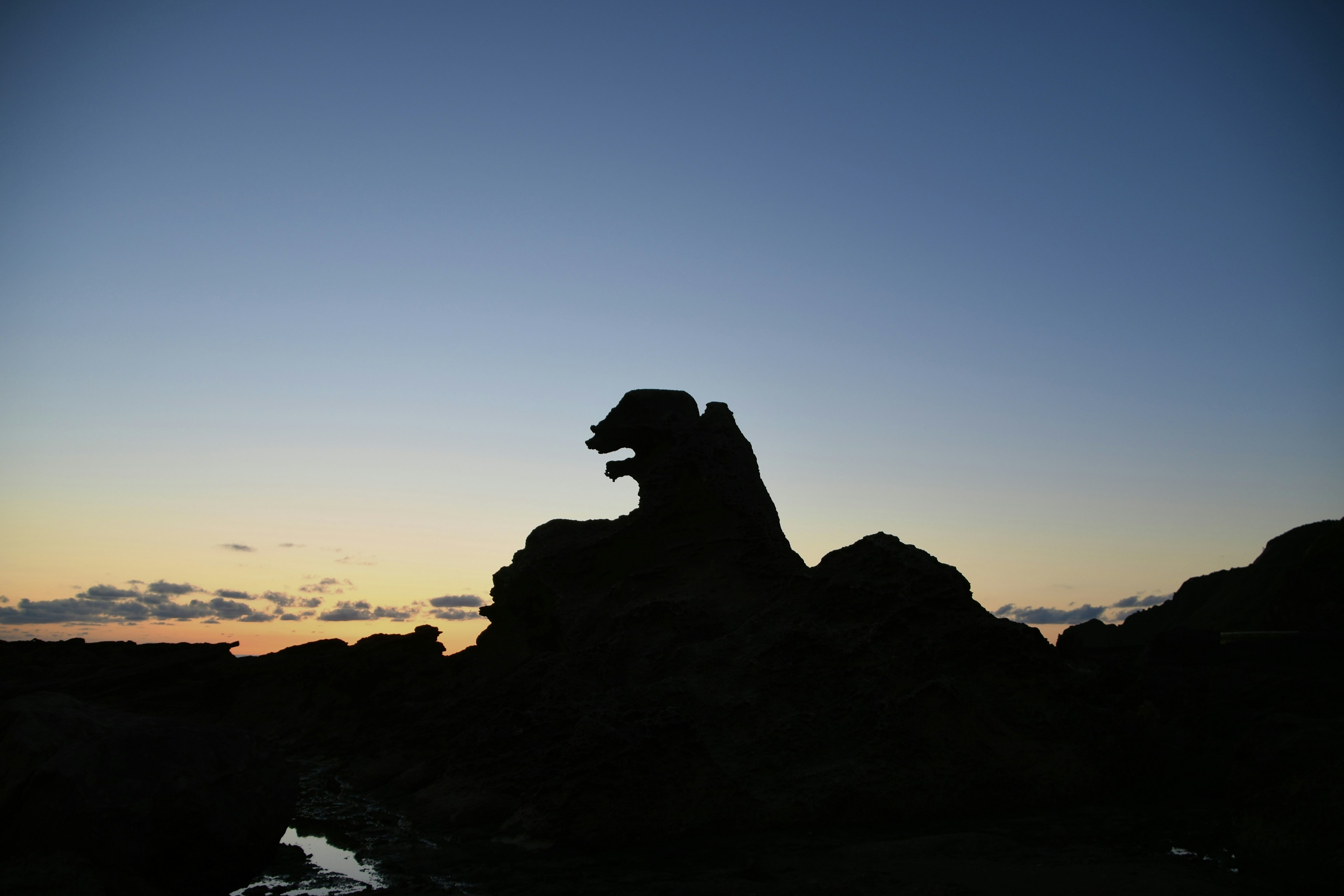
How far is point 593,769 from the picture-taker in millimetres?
6992

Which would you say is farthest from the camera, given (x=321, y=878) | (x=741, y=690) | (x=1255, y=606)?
(x=1255, y=606)

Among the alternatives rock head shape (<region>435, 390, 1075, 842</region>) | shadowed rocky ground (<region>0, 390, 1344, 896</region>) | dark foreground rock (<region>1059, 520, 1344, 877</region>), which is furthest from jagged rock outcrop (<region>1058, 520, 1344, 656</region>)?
rock head shape (<region>435, 390, 1075, 842</region>)

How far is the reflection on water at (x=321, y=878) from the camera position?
5.84 metres

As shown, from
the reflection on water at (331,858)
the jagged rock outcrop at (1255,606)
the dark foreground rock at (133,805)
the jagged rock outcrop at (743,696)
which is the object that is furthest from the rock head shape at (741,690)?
the jagged rock outcrop at (1255,606)

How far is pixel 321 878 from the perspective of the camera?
6.24 m

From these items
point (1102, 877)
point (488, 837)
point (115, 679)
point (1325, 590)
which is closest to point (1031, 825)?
point (1102, 877)

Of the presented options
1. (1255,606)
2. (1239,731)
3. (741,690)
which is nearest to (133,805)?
(741,690)

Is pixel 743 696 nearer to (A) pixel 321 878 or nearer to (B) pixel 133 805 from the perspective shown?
(A) pixel 321 878

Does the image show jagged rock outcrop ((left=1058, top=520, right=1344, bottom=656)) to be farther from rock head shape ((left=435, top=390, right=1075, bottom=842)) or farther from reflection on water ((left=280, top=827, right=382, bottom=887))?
reflection on water ((left=280, top=827, right=382, bottom=887))

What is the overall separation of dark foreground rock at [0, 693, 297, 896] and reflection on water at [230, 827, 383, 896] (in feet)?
0.71

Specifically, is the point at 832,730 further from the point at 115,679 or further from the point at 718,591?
the point at 115,679

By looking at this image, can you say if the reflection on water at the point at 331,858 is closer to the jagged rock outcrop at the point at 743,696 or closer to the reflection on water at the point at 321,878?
the reflection on water at the point at 321,878

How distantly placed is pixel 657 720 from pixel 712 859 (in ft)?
4.62

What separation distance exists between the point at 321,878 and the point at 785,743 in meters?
4.26
